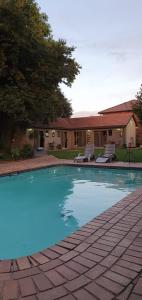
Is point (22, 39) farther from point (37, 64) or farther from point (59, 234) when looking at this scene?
point (59, 234)

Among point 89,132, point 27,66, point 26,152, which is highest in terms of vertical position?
point 27,66

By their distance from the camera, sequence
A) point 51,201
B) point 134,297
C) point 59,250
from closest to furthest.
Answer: point 134,297 → point 59,250 → point 51,201

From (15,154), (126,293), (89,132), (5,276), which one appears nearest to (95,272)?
(126,293)

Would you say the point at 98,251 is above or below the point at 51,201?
above

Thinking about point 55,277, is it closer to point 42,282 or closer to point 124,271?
point 42,282

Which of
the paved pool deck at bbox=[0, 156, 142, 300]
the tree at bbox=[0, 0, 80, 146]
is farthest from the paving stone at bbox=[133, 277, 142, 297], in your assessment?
the tree at bbox=[0, 0, 80, 146]

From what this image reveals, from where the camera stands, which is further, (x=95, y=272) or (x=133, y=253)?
(x=133, y=253)

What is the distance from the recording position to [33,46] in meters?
18.5

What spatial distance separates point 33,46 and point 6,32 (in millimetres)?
2124

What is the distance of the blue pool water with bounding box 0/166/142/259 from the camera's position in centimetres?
539

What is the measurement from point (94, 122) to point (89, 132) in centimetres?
143

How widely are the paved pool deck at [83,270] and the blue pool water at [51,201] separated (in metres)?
1.57

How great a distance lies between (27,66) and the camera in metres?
19.7

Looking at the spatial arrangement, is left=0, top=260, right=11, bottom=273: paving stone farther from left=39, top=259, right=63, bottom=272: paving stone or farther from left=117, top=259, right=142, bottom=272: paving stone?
left=117, top=259, right=142, bottom=272: paving stone
